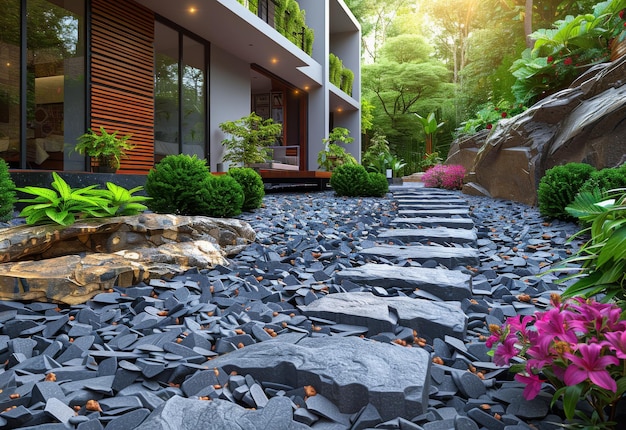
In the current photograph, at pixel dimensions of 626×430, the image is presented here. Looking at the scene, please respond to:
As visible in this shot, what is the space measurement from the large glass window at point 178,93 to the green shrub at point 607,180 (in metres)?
6.89

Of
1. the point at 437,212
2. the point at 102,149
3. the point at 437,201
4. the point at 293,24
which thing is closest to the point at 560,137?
the point at 437,201

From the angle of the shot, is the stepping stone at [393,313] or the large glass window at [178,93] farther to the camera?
the large glass window at [178,93]

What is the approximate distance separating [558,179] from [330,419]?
4.23 m

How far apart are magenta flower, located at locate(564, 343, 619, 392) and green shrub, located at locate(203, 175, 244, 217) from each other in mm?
3768

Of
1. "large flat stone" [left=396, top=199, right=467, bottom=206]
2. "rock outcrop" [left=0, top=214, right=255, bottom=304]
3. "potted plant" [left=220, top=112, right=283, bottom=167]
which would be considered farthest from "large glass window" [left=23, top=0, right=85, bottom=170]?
"large flat stone" [left=396, top=199, right=467, bottom=206]

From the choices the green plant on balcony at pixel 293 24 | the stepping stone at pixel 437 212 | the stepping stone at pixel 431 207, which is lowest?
the stepping stone at pixel 437 212

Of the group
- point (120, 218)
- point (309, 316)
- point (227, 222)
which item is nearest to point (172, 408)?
point (309, 316)

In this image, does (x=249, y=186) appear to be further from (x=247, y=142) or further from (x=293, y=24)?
(x=293, y=24)

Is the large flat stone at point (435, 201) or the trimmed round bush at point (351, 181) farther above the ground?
the trimmed round bush at point (351, 181)

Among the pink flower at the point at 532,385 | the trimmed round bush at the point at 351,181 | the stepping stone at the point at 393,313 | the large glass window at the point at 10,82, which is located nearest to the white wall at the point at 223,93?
the trimmed round bush at the point at 351,181

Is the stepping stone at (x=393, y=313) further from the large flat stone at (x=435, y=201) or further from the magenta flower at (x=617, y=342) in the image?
the large flat stone at (x=435, y=201)

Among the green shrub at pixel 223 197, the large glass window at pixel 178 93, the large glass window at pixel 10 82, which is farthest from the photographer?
the large glass window at pixel 178 93

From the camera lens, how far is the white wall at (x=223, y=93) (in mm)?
9766

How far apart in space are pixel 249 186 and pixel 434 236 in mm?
2492
